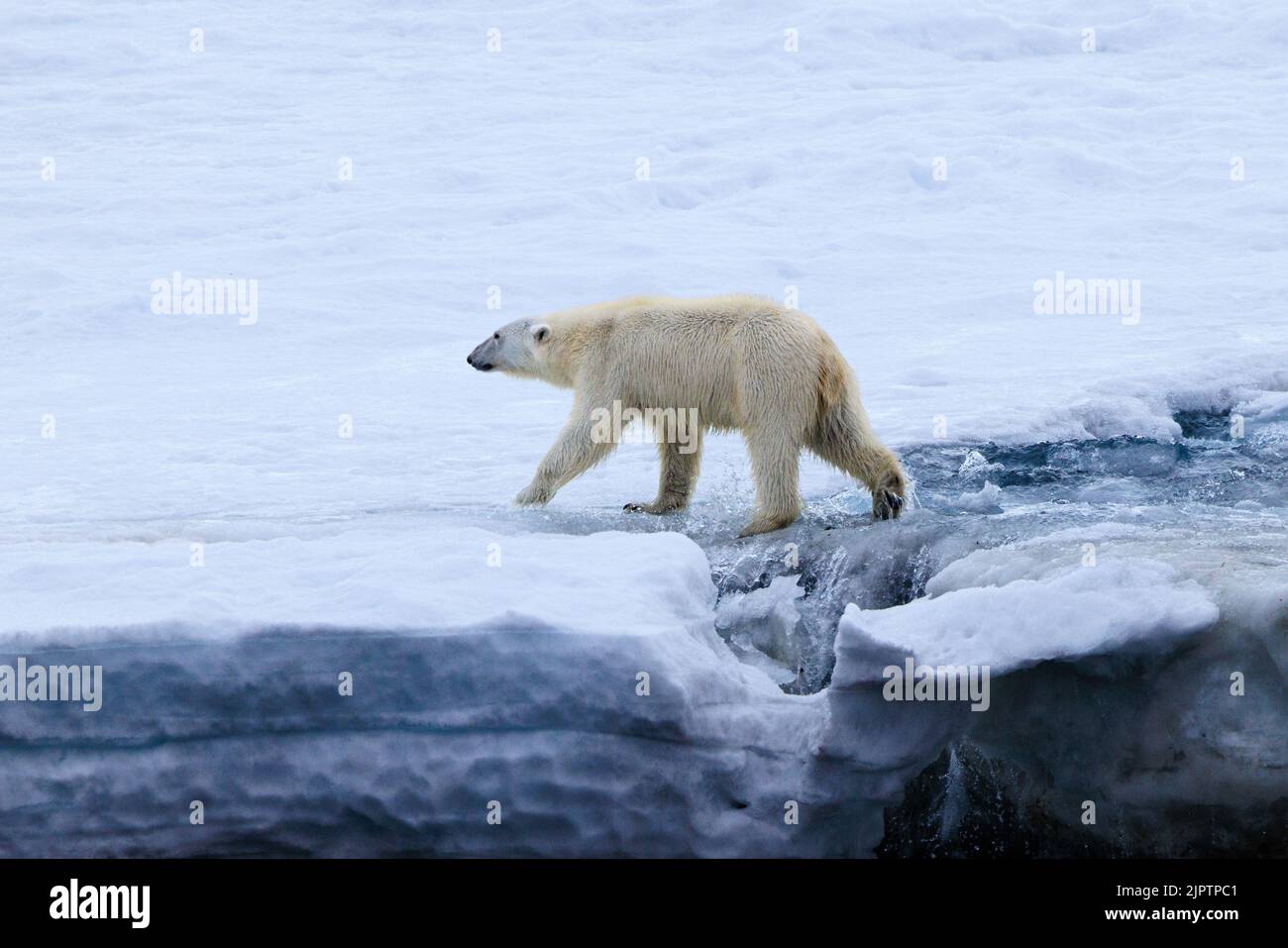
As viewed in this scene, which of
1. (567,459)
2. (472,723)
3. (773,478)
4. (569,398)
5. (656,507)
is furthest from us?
(569,398)

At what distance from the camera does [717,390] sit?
5.94 m

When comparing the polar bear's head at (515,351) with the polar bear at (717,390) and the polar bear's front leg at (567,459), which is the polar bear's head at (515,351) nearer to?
the polar bear at (717,390)

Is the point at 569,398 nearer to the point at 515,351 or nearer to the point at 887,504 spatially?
the point at 515,351

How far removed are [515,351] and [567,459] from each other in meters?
0.77

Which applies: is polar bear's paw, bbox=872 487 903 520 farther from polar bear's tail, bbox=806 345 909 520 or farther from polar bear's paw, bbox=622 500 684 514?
polar bear's paw, bbox=622 500 684 514

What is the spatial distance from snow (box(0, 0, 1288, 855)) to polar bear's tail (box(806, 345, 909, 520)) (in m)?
0.30

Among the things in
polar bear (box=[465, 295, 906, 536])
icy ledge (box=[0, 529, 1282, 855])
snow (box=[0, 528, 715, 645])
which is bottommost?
icy ledge (box=[0, 529, 1282, 855])

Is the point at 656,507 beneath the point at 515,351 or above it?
beneath

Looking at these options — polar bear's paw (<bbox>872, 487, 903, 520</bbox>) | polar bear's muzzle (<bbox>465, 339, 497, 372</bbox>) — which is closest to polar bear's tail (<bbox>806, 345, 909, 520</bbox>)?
polar bear's paw (<bbox>872, 487, 903, 520</bbox>)

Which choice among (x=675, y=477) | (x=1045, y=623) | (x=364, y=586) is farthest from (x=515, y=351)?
(x=1045, y=623)

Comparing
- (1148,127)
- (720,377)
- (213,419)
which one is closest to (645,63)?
(1148,127)

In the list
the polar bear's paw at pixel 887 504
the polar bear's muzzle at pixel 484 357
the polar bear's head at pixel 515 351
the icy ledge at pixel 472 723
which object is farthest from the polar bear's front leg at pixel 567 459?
the icy ledge at pixel 472 723

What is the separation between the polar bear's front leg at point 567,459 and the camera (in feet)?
19.9

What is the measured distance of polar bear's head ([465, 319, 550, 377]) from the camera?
6473 millimetres
